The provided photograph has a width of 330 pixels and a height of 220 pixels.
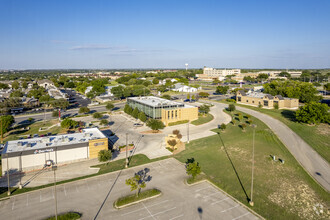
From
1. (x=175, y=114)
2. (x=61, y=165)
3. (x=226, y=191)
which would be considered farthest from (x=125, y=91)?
(x=226, y=191)

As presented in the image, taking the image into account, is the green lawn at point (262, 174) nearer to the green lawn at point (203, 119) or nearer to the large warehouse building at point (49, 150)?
the green lawn at point (203, 119)

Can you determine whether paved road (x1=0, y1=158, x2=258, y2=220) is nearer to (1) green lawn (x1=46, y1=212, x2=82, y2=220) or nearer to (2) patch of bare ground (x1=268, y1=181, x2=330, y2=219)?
(1) green lawn (x1=46, y1=212, x2=82, y2=220)

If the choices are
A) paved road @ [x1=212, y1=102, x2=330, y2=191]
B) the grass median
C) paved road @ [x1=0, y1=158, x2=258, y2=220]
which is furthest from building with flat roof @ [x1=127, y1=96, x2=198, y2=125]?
the grass median

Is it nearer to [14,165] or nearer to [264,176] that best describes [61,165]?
[14,165]

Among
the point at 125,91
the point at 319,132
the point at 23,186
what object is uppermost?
the point at 125,91

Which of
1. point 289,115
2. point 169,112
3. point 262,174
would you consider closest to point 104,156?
point 262,174

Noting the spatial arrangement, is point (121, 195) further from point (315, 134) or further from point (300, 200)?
point (315, 134)
